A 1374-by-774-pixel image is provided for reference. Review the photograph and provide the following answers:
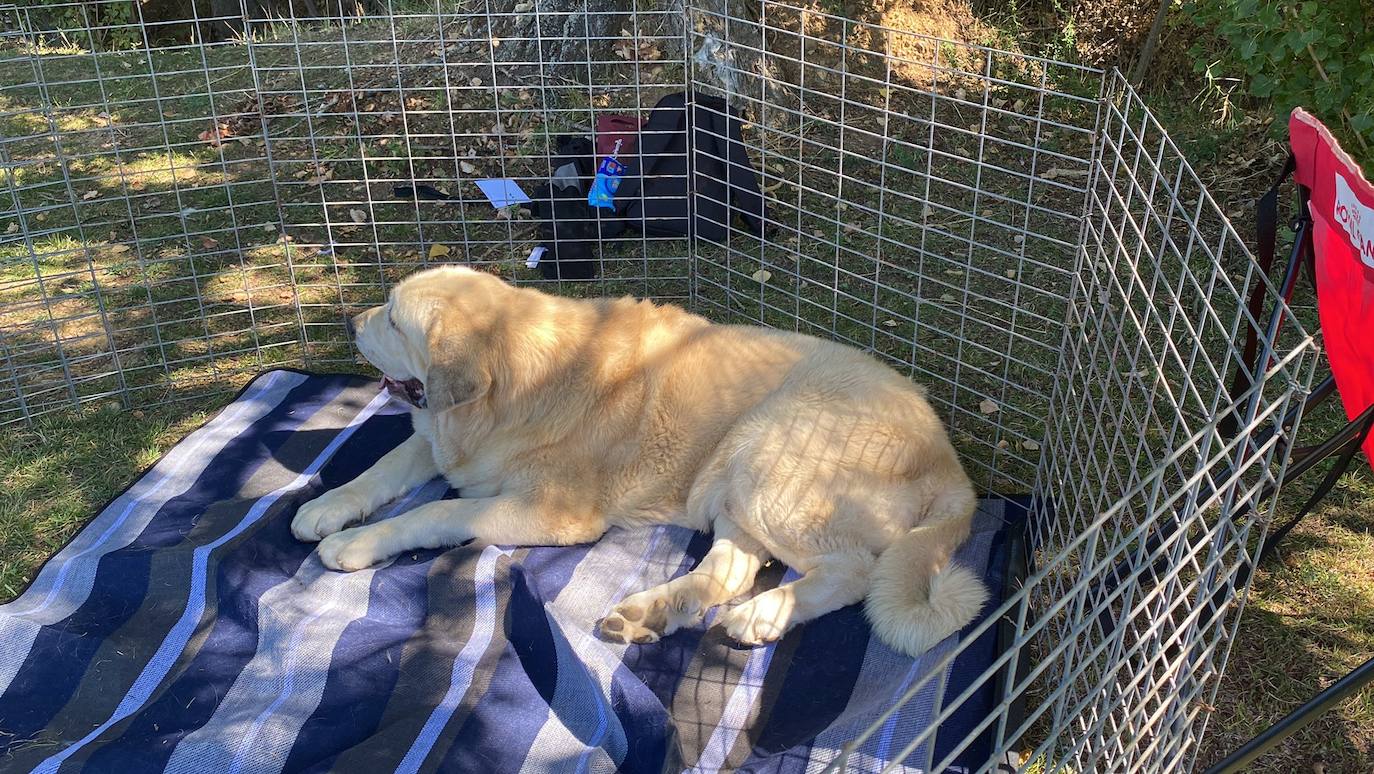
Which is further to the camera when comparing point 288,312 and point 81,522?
point 288,312

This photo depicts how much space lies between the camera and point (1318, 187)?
2.80 m

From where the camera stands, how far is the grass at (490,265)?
3.83m

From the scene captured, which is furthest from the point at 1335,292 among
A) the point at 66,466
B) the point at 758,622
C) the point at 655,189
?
the point at 66,466

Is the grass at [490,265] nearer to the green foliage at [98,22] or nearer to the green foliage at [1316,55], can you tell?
the green foliage at [1316,55]

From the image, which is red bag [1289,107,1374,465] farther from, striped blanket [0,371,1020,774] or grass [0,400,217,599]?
grass [0,400,217,599]

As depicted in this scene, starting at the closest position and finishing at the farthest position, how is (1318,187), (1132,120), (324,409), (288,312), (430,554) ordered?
(1318,187) → (430,554) → (324,409) → (288,312) → (1132,120)

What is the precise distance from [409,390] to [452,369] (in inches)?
26.5

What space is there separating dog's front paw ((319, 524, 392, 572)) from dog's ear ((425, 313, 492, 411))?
565 millimetres

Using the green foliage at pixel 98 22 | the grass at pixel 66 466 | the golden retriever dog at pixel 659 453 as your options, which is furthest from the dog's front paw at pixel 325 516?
the green foliage at pixel 98 22

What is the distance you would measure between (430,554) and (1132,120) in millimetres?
5553

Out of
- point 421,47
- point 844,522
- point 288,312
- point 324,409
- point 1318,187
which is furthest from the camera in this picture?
point 421,47

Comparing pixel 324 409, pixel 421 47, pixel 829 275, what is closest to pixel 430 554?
pixel 324 409

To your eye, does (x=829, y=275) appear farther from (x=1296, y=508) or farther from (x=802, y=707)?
(x=802, y=707)

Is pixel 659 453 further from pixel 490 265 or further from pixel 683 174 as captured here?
pixel 490 265
